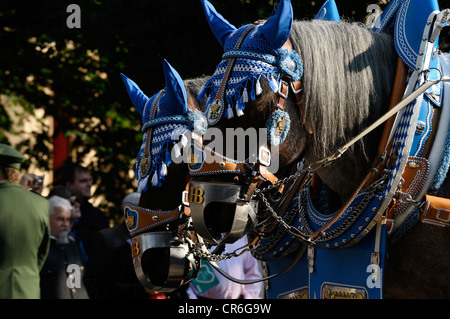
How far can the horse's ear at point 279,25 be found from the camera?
2934 millimetres

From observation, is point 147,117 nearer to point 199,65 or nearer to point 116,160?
point 199,65

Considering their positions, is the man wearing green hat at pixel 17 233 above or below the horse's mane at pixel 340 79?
below

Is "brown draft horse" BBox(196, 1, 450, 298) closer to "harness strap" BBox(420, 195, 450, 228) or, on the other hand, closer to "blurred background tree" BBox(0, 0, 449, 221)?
"harness strap" BBox(420, 195, 450, 228)

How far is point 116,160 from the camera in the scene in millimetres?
9031

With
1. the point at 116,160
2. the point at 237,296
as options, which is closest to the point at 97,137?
the point at 116,160

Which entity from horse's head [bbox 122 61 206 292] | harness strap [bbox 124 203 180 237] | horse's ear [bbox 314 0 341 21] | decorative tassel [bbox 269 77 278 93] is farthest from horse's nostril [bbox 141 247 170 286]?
horse's ear [bbox 314 0 341 21]

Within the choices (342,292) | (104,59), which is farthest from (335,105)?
(104,59)

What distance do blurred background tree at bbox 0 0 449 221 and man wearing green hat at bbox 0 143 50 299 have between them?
1.40m

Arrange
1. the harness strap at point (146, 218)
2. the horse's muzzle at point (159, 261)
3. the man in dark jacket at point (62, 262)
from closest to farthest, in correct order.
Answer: the horse's muzzle at point (159, 261) < the harness strap at point (146, 218) < the man in dark jacket at point (62, 262)

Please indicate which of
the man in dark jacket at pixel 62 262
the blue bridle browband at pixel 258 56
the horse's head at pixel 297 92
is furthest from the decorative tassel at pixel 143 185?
the man in dark jacket at pixel 62 262

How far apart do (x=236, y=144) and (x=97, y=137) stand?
21.0 feet

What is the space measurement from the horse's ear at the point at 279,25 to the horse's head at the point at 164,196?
33.6 inches

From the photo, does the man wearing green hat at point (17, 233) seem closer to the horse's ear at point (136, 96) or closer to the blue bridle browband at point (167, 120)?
the horse's ear at point (136, 96)

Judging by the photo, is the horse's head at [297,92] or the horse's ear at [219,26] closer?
the horse's head at [297,92]
